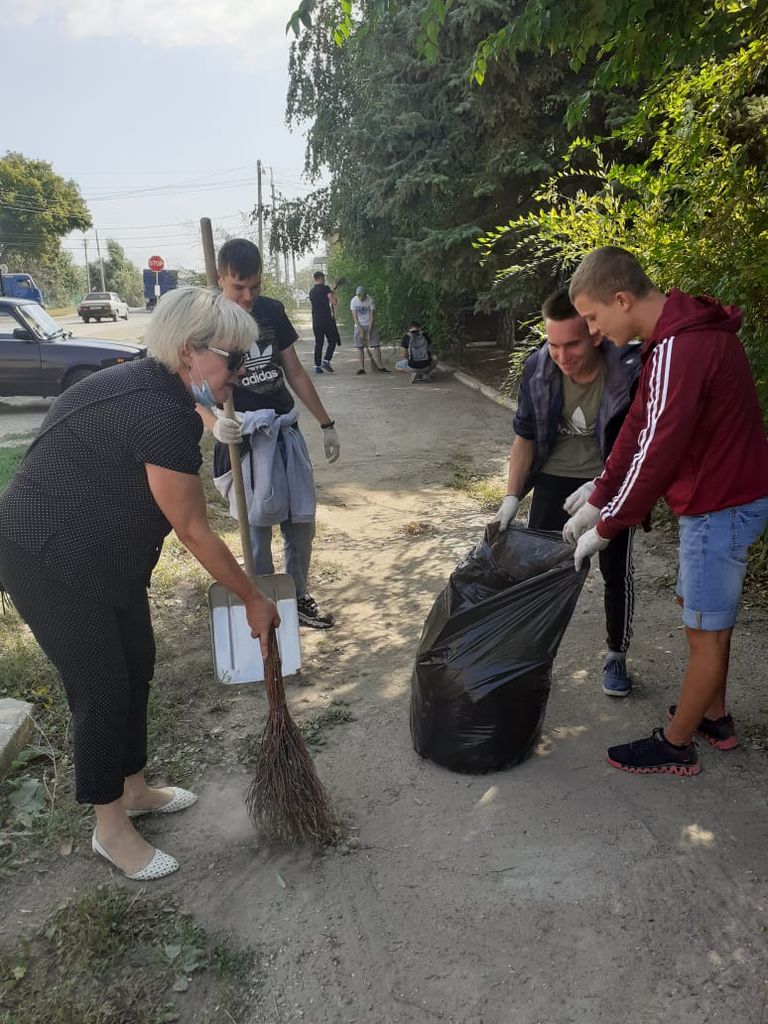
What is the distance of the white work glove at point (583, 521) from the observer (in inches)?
97.7

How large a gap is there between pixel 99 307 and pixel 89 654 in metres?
38.7

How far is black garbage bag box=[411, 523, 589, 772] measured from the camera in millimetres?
2418

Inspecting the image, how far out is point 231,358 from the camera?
77.6 inches

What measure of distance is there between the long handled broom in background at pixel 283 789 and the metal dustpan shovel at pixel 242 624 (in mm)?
461

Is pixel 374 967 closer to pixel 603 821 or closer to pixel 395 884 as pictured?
pixel 395 884

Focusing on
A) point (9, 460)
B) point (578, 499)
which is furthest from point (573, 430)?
point (9, 460)

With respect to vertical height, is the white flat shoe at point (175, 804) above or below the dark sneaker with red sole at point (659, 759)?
below

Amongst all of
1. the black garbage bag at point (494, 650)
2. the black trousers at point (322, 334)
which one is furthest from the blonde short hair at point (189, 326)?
the black trousers at point (322, 334)

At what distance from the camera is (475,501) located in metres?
5.93

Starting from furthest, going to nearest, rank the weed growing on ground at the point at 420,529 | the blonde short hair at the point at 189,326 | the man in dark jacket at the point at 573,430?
the weed growing on ground at the point at 420,529
the man in dark jacket at the point at 573,430
the blonde short hair at the point at 189,326

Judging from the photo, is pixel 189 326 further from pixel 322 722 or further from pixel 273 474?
pixel 322 722

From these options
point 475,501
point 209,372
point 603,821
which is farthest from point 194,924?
point 475,501

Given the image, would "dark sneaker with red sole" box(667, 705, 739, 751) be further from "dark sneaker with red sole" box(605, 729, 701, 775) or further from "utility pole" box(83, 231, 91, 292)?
"utility pole" box(83, 231, 91, 292)

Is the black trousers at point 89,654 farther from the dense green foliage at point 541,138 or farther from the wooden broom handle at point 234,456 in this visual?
the dense green foliage at point 541,138
